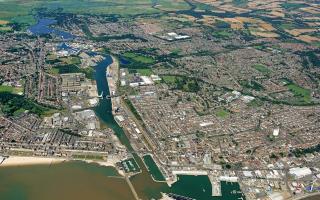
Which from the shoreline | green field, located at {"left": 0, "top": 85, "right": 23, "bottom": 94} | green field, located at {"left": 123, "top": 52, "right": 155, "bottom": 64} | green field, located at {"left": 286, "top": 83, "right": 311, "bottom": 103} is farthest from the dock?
green field, located at {"left": 123, "top": 52, "right": 155, "bottom": 64}

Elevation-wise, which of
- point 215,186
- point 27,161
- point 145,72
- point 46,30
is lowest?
point 215,186

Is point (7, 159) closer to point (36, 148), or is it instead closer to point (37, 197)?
point (36, 148)

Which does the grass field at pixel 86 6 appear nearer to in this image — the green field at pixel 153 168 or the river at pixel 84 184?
the river at pixel 84 184

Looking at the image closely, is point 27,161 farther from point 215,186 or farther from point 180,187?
point 215,186

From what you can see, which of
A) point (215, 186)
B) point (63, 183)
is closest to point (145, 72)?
point (215, 186)

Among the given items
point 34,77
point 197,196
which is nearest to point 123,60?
point 34,77

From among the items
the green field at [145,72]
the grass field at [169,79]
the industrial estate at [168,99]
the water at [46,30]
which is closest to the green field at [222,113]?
the industrial estate at [168,99]

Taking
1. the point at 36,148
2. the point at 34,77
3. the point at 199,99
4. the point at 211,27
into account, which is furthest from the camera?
the point at 211,27
